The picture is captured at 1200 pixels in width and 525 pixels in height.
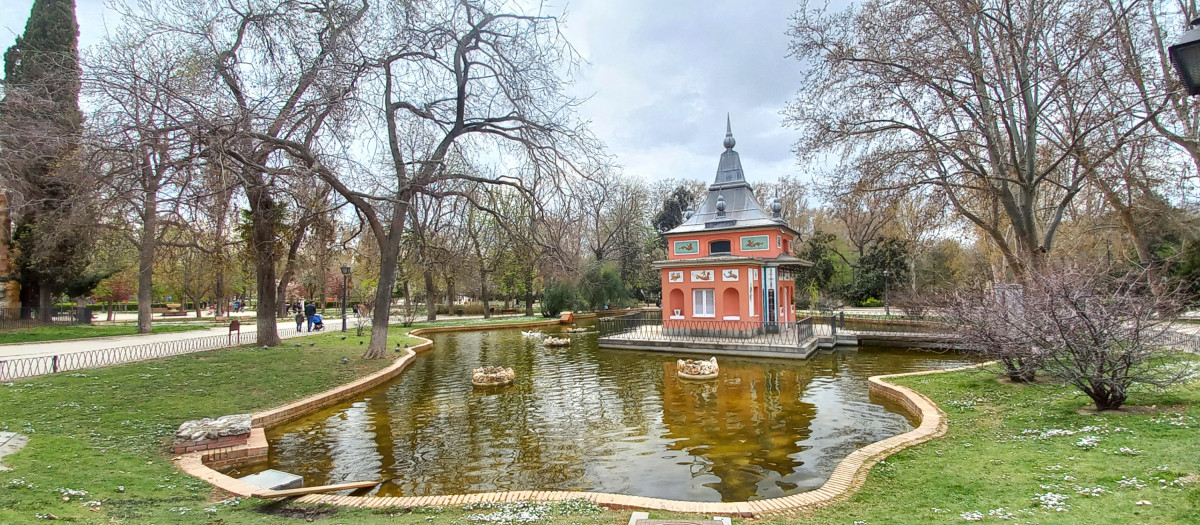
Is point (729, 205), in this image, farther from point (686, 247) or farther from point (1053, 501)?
point (1053, 501)

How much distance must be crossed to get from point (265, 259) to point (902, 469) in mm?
16901

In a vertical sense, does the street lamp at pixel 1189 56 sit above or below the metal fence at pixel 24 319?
above

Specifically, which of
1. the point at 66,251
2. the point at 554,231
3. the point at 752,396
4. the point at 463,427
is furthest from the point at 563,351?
the point at 66,251

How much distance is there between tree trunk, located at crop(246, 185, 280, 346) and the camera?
50.2ft

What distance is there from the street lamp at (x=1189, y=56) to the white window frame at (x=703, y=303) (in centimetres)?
2068

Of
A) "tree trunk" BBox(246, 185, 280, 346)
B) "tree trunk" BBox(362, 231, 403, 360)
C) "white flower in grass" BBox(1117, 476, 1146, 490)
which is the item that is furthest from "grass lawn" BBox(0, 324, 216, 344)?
"white flower in grass" BBox(1117, 476, 1146, 490)

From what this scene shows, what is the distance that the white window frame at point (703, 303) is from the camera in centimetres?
2403

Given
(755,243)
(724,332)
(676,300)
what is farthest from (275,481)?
(755,243)

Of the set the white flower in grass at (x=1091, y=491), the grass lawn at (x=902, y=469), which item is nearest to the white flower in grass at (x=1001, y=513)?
the grass lawn at (x=902, y=469)

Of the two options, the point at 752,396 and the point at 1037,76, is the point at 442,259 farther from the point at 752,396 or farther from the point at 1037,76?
the point at 1037,76

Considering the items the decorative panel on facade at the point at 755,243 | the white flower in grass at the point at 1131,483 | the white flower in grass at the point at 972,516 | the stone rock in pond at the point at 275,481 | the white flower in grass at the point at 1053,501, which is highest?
the decorative panel on facade at the point at 755,243

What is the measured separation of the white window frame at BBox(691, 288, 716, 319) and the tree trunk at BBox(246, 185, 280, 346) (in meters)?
16.8

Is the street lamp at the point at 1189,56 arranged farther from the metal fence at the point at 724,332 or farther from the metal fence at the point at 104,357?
the metal fence at the point at 104,357

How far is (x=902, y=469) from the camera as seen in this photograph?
6297mm
